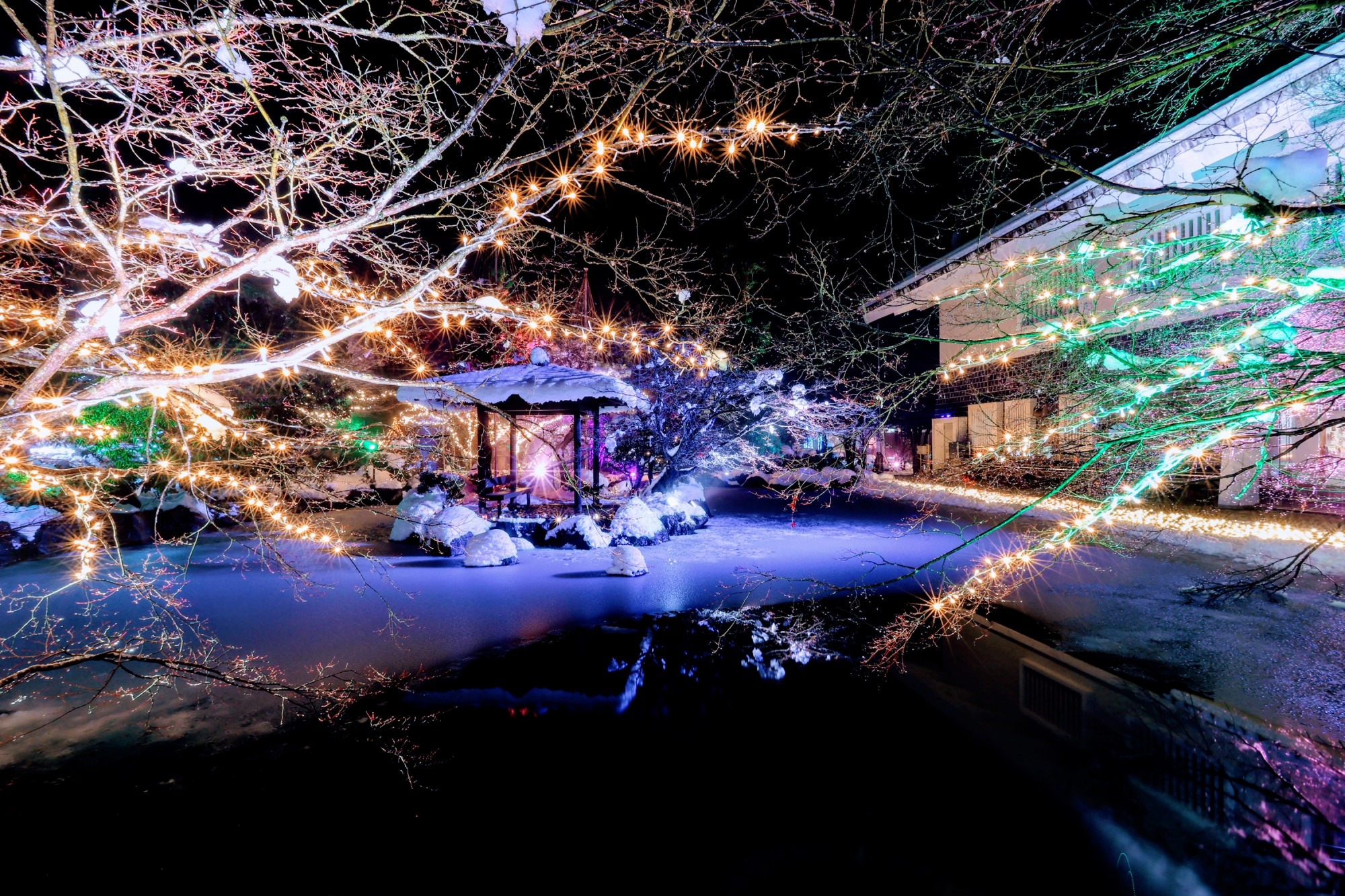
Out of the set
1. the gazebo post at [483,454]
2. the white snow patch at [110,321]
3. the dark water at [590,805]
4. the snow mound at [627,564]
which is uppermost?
the white snow patch at [110,321]

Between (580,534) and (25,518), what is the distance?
35.9ft

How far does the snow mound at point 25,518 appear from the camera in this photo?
10648 millimetres

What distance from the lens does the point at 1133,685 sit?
184 inches

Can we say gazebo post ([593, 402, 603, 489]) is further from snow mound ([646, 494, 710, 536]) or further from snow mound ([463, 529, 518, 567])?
snow mound ([463, 529, 518, 567])

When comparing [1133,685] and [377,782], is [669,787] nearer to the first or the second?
[377,782]

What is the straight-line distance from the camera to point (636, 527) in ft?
38.2

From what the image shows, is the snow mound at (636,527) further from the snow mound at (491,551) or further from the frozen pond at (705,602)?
the snow mound at (491,551)

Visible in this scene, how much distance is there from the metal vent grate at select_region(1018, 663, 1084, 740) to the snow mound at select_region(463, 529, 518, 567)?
7758 millimetres

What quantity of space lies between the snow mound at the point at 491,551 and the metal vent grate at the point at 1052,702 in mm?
Result: 7758

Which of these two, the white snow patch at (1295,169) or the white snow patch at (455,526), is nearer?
the white snow patch at (1295,169)

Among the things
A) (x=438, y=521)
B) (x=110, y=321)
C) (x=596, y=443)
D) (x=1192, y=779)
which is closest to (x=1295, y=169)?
(x=1192, y=779)

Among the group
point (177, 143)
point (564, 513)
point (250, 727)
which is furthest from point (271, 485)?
point (564, 513)

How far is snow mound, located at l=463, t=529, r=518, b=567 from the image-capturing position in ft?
31.8

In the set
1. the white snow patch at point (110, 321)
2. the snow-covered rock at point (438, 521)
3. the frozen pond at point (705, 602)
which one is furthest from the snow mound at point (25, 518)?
the white snow patch at point (110, 321)
